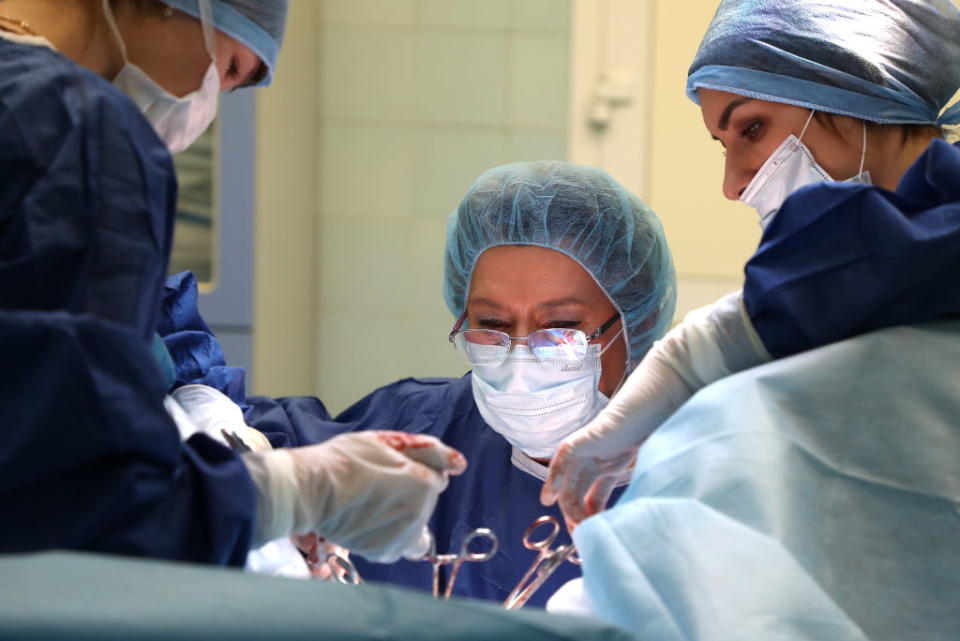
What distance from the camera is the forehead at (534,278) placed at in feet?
6.30

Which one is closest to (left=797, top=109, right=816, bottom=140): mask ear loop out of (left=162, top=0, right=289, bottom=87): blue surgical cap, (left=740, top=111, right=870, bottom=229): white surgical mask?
(left=740, top=111, right=870, bottom=229): white surgical mask

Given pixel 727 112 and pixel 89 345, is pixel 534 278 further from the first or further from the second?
pixel 89 345

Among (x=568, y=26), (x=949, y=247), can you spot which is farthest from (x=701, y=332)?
(x=568, y=26)

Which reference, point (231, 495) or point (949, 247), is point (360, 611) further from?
point (949, 247)

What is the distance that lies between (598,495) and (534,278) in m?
0.69

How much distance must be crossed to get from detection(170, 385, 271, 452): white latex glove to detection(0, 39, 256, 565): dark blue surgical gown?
66 centimetres

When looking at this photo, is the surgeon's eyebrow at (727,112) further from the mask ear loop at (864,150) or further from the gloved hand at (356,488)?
the gloved hand at (356,488)

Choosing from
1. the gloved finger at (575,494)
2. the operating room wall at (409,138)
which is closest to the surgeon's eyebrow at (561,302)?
the gloved finger at (575,494)

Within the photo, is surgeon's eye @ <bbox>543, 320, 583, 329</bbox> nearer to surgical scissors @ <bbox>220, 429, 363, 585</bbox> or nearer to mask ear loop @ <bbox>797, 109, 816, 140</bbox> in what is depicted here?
mask ear loop @ <bbox>797, 109, 816, 140</bbox>

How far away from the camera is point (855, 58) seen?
154 centimetres

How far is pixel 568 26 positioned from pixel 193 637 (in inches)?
120

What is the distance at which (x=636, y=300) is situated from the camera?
1.96 m

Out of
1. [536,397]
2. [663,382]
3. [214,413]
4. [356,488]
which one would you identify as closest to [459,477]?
[536,397]

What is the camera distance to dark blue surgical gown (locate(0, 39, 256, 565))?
2.77 feet
